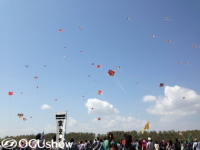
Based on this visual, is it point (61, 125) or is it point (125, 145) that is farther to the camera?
point (61, 125)

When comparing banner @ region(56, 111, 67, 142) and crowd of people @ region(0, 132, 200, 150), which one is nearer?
crowd of people @ region(0, 132, 200, 150)

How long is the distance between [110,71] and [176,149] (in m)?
10.4

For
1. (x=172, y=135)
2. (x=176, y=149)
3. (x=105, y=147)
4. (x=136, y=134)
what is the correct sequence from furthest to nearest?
1. (x=136, y=134)
2. (x=172, y=135)
3. (x=176, y=149)
4. (x=105, y=147)

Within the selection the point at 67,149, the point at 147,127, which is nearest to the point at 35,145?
the point at 67,149

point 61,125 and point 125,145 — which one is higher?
point 61,125

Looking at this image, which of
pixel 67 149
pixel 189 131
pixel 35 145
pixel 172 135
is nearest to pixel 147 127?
pixel 172 135

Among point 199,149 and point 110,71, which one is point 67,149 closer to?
point 199,149

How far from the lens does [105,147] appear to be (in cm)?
693

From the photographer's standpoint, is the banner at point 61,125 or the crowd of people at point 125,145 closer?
the crowd of people at point 125,145

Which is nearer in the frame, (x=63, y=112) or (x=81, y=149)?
(x=63, y=112)

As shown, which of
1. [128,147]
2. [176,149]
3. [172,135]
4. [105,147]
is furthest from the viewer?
[172,135]

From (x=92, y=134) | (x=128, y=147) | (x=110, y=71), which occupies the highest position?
(x=110, y=71)

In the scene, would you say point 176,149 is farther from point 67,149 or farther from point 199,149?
point 67,149

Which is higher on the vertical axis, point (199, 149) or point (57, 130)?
point (57, 130)
